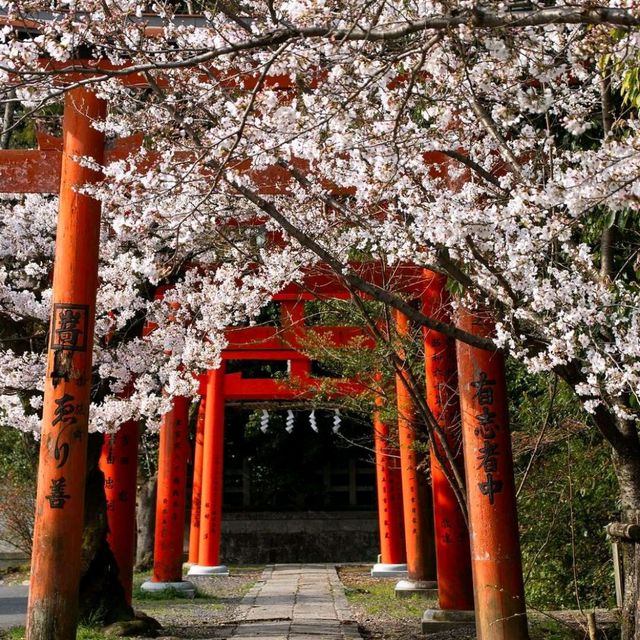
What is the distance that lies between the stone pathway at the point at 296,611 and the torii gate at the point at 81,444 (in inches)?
94.3

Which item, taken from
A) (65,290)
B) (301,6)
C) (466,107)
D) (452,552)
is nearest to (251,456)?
(452,552)

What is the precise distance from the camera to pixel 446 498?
8922 mm

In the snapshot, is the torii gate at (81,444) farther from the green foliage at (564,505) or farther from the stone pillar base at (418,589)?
the stone pillar base at (418,589)

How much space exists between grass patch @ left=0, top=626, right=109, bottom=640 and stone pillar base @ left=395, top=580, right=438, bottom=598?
4.80 metres

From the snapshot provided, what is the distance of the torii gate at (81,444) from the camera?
19.3 feet

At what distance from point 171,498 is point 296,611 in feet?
12.5

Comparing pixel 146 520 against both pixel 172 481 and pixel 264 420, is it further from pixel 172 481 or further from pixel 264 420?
pixel 172 481

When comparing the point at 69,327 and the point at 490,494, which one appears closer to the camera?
the point at 490,494

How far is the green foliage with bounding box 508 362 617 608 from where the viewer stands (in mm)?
9227

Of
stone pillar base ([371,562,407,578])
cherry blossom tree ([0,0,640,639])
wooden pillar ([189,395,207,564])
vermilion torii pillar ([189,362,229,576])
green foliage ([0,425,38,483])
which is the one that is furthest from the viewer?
green foliage ([0,425,38,483])

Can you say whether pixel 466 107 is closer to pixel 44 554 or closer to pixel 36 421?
pixel 44 554

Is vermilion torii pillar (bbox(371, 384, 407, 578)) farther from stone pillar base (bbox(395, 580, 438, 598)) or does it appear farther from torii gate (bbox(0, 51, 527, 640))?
torii gate (bbox(0, 51, 527, 640))

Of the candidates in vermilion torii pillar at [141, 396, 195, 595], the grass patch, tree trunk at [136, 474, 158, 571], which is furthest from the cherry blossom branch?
tree trunk at [136, 474, 158, 571]

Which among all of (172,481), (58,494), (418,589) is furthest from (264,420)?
(58,494)
